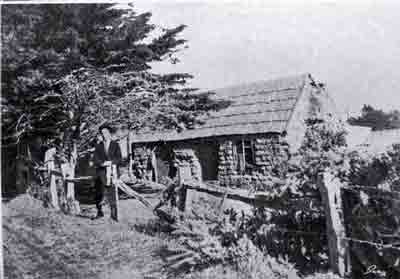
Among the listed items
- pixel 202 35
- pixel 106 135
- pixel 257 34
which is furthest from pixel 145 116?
pixel 257 34

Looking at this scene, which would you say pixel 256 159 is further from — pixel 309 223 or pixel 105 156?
pixel 309 223

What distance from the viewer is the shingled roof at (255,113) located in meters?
13.9

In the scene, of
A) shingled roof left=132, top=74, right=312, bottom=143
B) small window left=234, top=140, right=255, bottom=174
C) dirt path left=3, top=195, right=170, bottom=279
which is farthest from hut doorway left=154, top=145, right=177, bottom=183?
dirt path left=3, top=195, right=170, bottom=279

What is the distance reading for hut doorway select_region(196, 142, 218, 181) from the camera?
15516 mm

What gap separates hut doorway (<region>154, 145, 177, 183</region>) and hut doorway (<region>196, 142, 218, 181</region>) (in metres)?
1.58

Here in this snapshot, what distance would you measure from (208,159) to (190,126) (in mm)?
4145

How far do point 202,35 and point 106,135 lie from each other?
116 inches

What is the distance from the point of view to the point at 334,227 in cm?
400

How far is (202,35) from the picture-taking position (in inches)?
283

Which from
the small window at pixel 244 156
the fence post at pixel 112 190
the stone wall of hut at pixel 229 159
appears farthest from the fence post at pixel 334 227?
the small window at pixel 244 156

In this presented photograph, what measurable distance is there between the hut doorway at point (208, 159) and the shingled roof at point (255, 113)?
624mm

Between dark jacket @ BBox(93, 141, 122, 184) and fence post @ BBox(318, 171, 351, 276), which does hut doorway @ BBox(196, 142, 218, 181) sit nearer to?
dark jacket @ BBox(93, 141, 122, 184)

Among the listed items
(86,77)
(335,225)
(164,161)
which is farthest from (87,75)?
(164,161)

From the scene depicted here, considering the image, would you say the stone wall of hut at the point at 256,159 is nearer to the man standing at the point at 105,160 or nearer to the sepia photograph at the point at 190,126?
the sepia photograph at the point at 190,126
